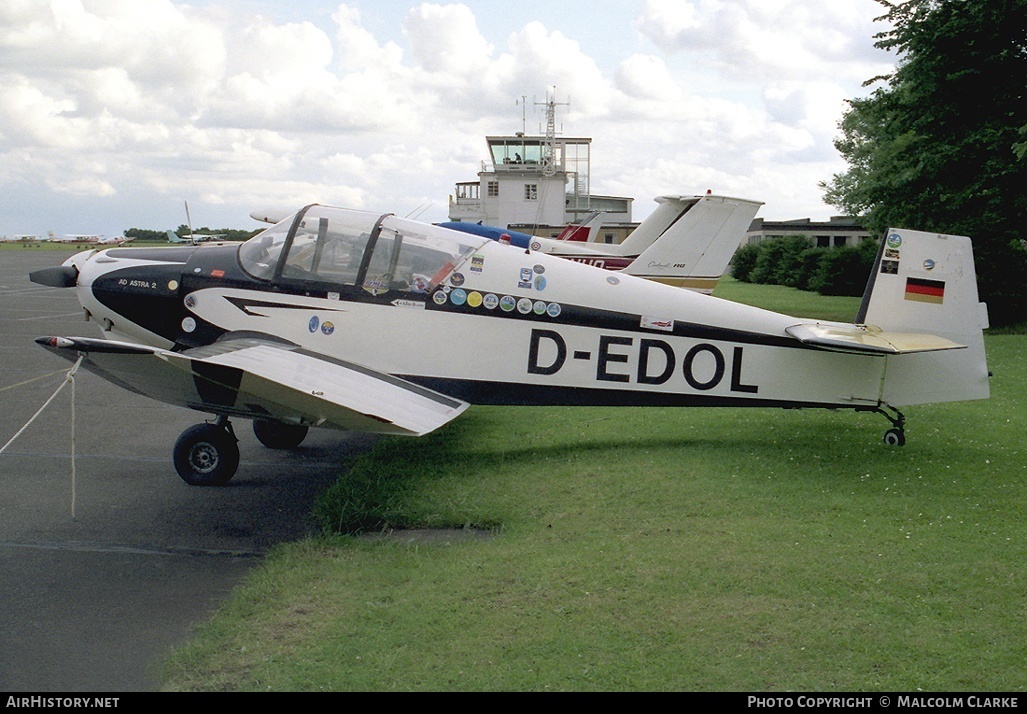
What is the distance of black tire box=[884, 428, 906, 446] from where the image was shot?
8.29 metres

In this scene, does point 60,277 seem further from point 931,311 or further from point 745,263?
point 745,263

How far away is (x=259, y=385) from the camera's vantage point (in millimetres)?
6359

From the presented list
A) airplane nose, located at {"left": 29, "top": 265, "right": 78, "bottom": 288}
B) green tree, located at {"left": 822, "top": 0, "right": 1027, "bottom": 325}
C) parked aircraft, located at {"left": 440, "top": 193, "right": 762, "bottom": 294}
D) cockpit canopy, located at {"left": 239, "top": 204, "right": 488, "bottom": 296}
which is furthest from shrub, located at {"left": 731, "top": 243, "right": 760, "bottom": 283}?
airplane nose, located at {"left": 29, "top": 265, "right": 78, "bottom": 288}

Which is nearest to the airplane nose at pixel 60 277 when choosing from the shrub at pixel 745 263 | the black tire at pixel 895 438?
the black tire at pixel 895 438

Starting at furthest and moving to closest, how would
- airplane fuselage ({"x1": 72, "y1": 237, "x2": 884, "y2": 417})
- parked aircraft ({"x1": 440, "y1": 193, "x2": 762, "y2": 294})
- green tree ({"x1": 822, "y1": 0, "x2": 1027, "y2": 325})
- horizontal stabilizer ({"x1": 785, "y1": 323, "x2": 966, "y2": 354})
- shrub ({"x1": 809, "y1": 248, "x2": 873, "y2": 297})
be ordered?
shrub ({"x1": 809, "y1": 248, "x2": 873, "y2": 297})
green tree ({"x1": 822, "y1": 0, "x2": 1027, "y2": 325})
parked aircraft ({"x1": 440, "y1": 193, "x2": 762, "y2": 294})
airplane fuselage ({"x1": 72, "y1": 237, "x2": 884, "y2": 417})
horizontal stabilizer ({"x1": 785, "y1": 323, "x2": 966, "y2": 354})

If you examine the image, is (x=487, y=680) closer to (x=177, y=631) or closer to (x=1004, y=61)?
(x=177, y=631)

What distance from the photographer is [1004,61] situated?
19.5 m

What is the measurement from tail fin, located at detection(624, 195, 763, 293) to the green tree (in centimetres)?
631

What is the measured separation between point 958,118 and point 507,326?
677 inches

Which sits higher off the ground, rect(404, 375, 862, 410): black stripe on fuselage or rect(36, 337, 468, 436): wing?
rect(36, 337, 468, 436): wing

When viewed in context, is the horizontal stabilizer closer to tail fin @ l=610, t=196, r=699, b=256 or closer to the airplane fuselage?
the airplane fuselage

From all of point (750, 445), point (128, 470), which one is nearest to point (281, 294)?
point (128, 470)

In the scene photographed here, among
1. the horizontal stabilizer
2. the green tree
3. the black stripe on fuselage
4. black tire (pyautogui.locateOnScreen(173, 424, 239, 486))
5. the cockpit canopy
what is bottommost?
black tire (pyautogui.locateOnScreen(173, 424, 239, 486))
